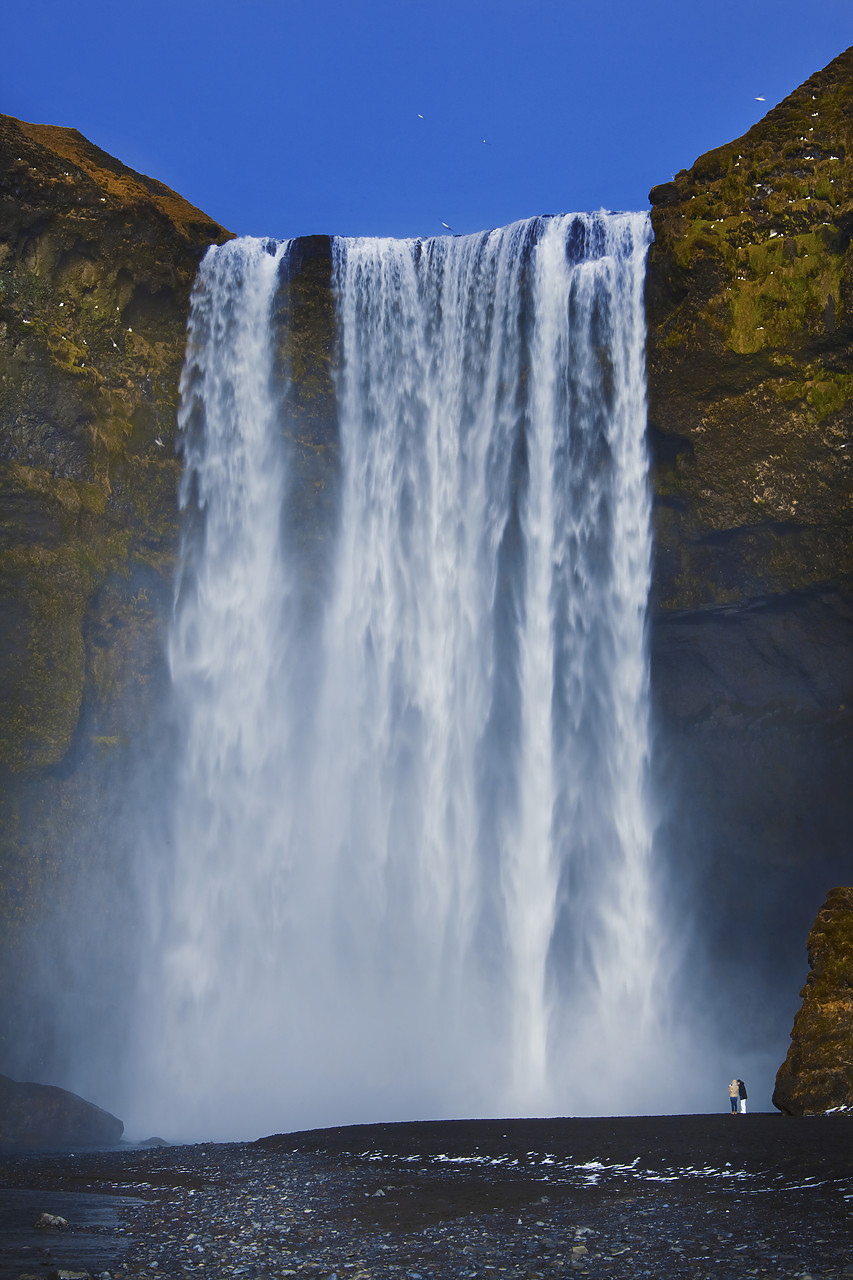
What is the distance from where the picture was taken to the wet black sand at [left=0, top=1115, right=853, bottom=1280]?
5891 millimetres

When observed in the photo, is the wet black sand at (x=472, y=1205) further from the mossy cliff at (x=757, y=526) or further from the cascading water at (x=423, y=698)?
the mossy cliff at (x=757, y=526)

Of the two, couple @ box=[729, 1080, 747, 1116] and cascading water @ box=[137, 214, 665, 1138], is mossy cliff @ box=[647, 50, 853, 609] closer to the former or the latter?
cascading water @ box=[137, 214, 665, 1138]

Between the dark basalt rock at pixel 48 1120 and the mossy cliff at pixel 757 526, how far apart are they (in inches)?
430

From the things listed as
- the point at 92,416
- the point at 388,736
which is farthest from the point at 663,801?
the point at 92,416

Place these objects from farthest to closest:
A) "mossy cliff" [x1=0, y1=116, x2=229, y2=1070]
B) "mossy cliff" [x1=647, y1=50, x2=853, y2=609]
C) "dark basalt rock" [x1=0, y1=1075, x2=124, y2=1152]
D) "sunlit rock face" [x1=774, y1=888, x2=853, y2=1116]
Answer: "mossy cliff" [x1=0, y1=116, x2=229, y2=1070], "mossy cliff" [x1=647, y1=50, x2=853, y2=609], "dark basalt rock" [x1=0, y1=1075, x2=124, y2=1152], "sunlit rock face" [x1=774, y1=888, x2=853, y2=1116]

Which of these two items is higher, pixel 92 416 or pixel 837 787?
pixel 92 416

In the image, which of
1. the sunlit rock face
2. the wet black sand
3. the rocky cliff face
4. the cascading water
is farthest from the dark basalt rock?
the sunlit rock face

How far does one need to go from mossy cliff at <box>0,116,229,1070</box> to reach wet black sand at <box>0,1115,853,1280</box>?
7835 mm

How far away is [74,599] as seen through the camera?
1856cm

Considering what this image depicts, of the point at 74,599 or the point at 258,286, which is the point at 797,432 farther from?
the point at 74,599

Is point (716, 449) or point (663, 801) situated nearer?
point (716, 449)

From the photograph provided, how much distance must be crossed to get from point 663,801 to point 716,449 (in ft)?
21.9

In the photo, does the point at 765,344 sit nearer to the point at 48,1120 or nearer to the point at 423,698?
the point at 423,698

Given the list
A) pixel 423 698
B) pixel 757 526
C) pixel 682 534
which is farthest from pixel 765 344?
pixel 423 698
